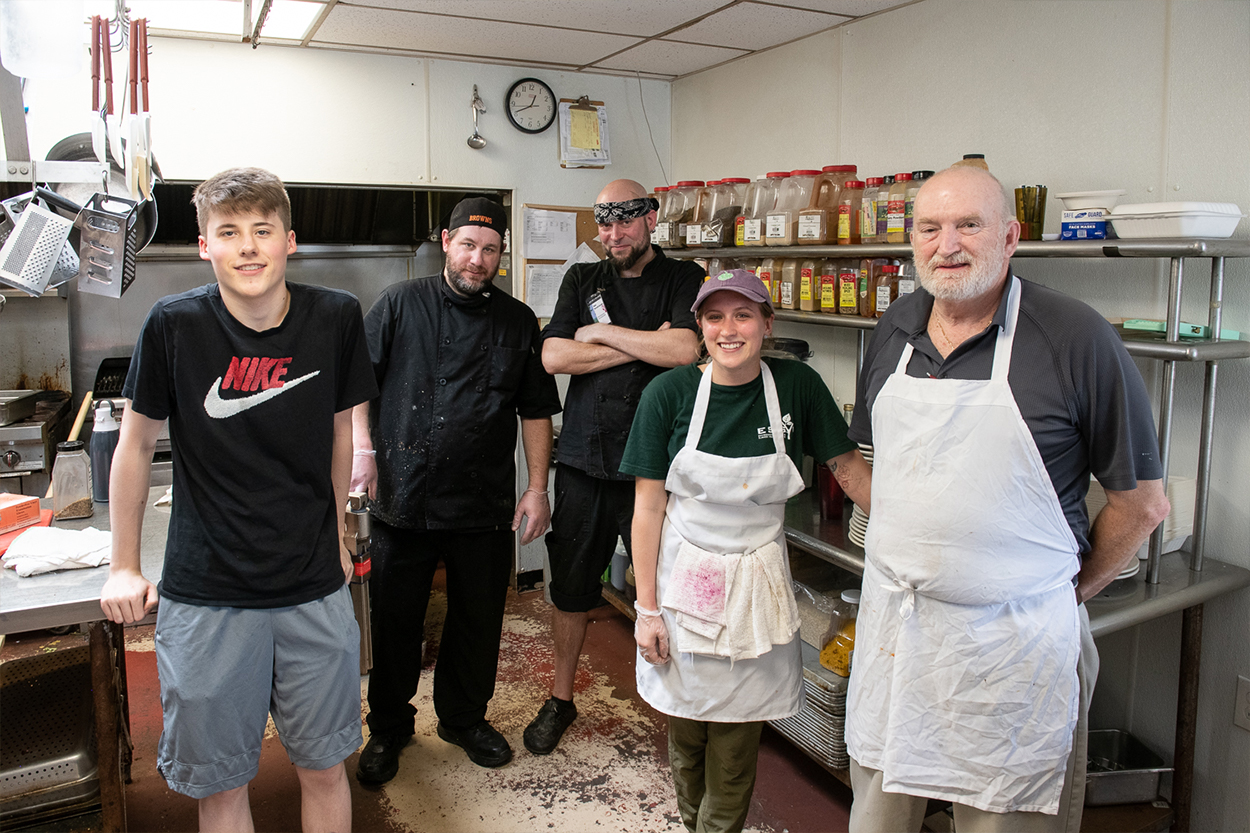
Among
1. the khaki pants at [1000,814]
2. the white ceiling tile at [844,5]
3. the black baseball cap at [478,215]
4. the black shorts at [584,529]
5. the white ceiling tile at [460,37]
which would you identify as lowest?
the khaki pants at [1000,814]

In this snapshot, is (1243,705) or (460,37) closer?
(1243,705)

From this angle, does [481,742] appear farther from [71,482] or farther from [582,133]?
[582,133]

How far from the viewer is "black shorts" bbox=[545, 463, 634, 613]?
2805 millimetres

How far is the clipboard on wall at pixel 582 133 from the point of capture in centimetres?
421

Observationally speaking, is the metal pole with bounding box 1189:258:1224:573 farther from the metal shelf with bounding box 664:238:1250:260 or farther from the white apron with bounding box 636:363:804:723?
the white apron with bounding box 636:363:804:723

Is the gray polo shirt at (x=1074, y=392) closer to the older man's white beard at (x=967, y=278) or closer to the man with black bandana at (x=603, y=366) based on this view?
the older man's white beard at (x=967, y=278)

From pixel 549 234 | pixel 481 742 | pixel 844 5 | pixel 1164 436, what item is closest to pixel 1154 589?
pixel 1164 436

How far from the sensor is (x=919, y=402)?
1744 mm

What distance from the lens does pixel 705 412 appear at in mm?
2039

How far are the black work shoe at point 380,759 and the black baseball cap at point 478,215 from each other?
154cm

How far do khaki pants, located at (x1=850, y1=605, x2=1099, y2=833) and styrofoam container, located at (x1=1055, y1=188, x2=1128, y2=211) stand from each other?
1010 mm

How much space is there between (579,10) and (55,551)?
7.55 ft

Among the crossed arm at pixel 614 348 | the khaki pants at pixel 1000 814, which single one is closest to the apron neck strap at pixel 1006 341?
the khaki pants at pixel 1000 814

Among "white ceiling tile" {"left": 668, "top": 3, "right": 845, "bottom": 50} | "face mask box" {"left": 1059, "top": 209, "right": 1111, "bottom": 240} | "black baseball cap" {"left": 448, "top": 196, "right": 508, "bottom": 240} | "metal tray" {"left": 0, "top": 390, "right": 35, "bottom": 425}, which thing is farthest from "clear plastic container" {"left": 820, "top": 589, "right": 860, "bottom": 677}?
"metal tray" {"left": 0, "top": 390, "right": 35, "bottom": 425}
